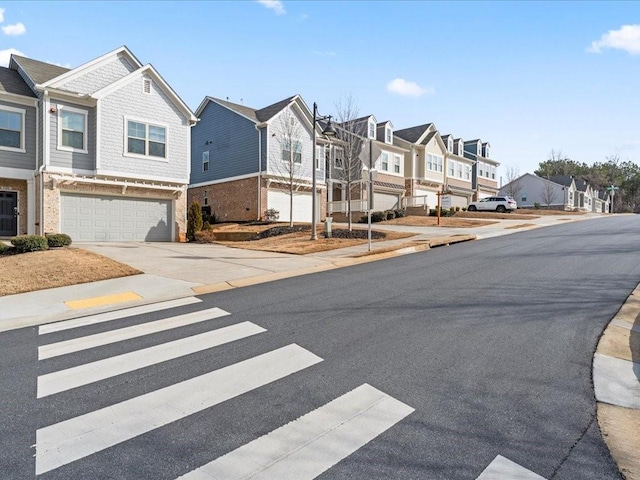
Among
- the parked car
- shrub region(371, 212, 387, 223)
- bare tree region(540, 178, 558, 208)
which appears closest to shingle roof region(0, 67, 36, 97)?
shrub region(371, 212, 387, 223)

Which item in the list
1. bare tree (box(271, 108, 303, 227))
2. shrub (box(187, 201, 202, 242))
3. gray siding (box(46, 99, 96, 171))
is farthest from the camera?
bare tree (box(271, 108, 303, 227))

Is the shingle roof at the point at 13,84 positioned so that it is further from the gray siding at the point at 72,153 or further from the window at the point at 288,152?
the window at the point at 288,152

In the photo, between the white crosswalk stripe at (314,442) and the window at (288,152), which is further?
the window at (288,152)

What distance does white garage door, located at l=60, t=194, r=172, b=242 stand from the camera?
18141 mm

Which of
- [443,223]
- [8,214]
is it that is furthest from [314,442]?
[443,223]

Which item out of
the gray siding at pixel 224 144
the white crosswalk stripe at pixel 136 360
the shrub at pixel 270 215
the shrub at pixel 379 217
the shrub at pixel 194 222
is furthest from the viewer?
the shrub at pixel 379 217

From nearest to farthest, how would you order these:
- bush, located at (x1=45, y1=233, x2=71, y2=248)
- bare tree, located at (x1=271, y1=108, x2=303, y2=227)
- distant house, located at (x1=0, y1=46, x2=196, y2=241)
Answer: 1. bush, located at (x1=45, y1=233, x2=71, y2=248)
2. distant house, located at (x1=0, y1=46, x2=196, y2=241)
3. bare tree, located at (x1=271, y1=108, x2=303, y2=227)

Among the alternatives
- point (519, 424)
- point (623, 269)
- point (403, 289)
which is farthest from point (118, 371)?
point (623, 269)

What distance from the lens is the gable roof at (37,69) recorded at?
18.1 meters

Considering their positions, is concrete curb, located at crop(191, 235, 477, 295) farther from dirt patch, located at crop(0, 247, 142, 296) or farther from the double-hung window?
the double-hung window

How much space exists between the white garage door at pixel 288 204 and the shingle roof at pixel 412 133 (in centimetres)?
1682

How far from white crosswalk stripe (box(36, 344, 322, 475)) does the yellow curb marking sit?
4.37m

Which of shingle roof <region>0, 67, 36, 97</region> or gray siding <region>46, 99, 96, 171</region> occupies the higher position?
shingle roof <region>0, 67, 36, 97</region>

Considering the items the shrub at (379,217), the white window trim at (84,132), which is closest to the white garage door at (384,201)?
the shrub at (379,217)
